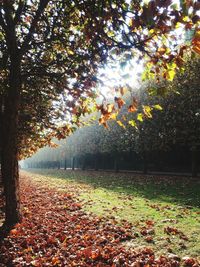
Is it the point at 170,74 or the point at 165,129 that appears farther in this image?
the point at 165,129

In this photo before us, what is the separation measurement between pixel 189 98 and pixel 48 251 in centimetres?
2073

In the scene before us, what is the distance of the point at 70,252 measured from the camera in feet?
21.9

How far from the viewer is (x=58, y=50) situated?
9.52 meters

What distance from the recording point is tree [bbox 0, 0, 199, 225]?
4.27m

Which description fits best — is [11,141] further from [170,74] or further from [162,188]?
[162,188]

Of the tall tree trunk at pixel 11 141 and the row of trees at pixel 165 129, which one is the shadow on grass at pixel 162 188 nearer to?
the row of trees at pixel 165 129

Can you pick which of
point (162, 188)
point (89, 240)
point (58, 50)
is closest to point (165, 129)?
point (162, 188)

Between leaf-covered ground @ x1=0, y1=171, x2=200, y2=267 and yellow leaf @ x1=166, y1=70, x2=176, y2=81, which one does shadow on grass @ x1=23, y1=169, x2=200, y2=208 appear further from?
yellow leaf @ x1=166, y1=70, x2=176, y2=81

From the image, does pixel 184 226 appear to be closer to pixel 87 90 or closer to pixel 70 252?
pixel 70 252

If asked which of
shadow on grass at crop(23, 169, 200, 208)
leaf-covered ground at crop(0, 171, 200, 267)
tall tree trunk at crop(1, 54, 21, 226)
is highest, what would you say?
tall tree trunk at crop(1, 54, 21, 226)

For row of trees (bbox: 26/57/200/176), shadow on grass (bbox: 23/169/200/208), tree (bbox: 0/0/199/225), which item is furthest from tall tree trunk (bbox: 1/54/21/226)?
row of trees (bbox: 26/57/200/176)

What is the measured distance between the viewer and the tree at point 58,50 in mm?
4273

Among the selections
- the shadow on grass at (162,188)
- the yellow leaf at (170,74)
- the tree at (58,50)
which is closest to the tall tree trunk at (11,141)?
the tree at (58,50)

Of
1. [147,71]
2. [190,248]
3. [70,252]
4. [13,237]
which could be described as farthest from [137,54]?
[13,237]
